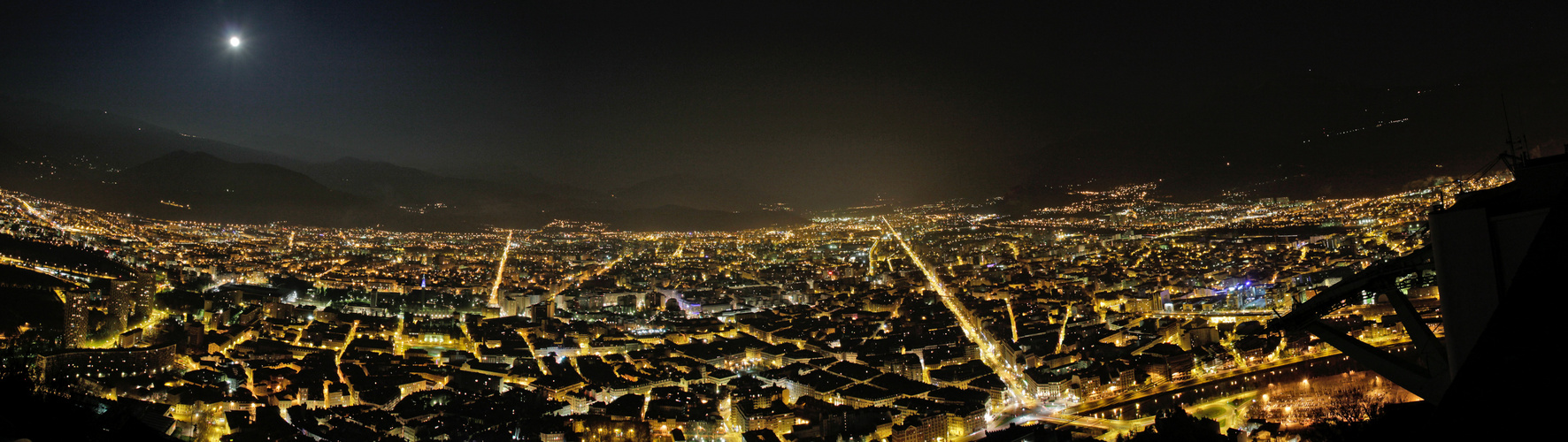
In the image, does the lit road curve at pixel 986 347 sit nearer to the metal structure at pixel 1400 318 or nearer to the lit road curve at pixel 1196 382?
the lit road curve at pixel 1196 382

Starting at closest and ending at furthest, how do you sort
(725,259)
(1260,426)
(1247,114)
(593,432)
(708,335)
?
1. (1260,426)
2. (593,432)
3. (708,335)
4. (725,259)
5. (1247,114)

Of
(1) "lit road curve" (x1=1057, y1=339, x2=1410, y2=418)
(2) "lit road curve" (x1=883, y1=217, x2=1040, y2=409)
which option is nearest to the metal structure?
(1) "lit road curve" (x1=1057, y1=339, x2=1410, y2=418)

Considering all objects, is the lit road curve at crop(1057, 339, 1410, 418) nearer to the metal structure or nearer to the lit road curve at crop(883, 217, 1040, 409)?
the lit road curve at crop(883, 217, 1040, 409)

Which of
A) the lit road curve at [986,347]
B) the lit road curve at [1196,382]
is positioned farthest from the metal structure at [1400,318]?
the lit road curve at [986,347]

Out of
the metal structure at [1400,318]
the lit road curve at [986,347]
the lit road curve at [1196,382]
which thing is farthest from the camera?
the lit road curve at [986,347]

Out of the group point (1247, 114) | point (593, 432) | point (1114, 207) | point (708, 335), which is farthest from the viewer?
point (1247, 114)

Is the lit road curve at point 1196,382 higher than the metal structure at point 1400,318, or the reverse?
the metal structure at point 1400,318

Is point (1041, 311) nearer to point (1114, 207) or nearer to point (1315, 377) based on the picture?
point (1315, 377)

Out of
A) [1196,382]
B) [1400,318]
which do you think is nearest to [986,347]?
[1196,382]

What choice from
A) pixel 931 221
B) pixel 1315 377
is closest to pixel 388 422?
pixel 1315 377

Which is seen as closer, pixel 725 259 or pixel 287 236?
pixel 725 259
